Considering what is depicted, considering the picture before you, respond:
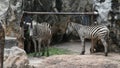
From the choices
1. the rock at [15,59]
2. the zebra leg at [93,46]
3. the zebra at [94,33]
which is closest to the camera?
the rock at [15,59]

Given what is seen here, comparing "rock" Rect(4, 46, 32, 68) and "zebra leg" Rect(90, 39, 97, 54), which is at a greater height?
"rock" Rect(4, 46, 32, 68)

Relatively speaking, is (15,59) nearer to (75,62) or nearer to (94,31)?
Result: (75,62)

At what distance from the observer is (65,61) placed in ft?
35.9

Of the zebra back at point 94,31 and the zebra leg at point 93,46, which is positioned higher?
the zebra back at point 94,31

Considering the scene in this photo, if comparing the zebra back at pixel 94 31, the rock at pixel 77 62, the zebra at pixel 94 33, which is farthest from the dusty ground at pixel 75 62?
the zebra back at pixel 94 31

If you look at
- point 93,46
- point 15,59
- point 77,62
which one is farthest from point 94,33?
point 15,59

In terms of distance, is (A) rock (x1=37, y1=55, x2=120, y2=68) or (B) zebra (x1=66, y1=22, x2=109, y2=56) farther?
(B) zebra (x1=66, y1=22, x2=109, y2=56)

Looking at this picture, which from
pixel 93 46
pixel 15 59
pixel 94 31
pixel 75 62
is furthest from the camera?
pixel 93 46

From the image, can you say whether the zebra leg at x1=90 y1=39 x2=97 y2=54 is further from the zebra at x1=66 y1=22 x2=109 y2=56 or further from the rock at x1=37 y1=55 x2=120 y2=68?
the rock at x1=37 y1=55 x2=120 y2=68

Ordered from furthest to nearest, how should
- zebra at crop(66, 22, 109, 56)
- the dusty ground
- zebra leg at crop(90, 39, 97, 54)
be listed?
zebra leg at crop(90, 39, 97, 54)
zebra at crop(66, 22, 109, 56)
the dusty ground

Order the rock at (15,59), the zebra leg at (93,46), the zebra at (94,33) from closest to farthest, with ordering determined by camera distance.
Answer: the rock at (15,59)
the zebra at (94,33)
the zebra leg at (93,46)

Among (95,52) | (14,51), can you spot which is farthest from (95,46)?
(14,51)

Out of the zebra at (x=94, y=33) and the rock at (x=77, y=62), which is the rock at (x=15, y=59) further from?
the zebra at (x=94, y=33)

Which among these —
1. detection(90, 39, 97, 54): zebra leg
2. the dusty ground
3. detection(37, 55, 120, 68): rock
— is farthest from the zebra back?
detection(37, 55, 120, 68): rock
